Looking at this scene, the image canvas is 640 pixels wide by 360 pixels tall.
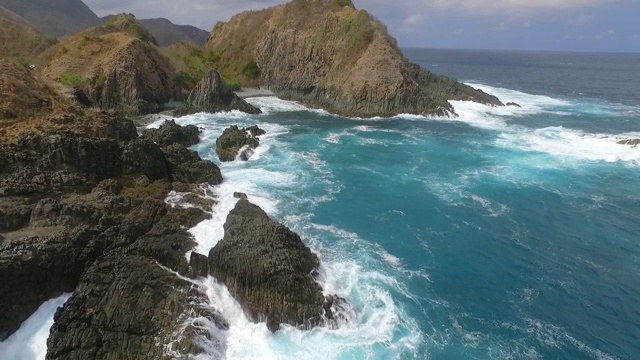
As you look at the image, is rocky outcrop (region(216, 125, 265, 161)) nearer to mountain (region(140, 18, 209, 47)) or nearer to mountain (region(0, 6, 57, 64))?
mountain (region(0, 6, 57, 64))

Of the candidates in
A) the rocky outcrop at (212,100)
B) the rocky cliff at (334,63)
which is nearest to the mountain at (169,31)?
the rocky cliff at (334,63)

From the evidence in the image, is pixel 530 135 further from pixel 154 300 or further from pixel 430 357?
pixel 154 300

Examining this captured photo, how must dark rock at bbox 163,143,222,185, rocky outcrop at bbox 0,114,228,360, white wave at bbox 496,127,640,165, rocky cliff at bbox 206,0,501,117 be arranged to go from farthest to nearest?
rocky cliff at bbox 206,0,501,117 → white wave at bbox 496,127,640,165 → dark rock at bbox 163,143,222,185 → rocky outcrop at bbox 0,114,228,360

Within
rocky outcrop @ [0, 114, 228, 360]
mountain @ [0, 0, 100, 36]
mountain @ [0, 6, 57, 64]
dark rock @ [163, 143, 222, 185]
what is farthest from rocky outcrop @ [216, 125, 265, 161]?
mountain @ [0, 0, 100, 36]

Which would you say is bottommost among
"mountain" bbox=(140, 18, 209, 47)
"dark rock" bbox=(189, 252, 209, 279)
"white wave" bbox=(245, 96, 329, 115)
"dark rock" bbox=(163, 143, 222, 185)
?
"dark rock" bbox=(189, 252, 209, 279)

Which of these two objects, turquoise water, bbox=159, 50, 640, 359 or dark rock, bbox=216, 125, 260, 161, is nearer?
turquoise water, bbox=159, 50, 640, 359

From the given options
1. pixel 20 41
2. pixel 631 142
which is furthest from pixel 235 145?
pixel 20 41

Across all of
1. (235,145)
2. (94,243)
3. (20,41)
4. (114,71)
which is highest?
(20,41)

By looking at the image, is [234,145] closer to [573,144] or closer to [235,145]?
[235,145]
